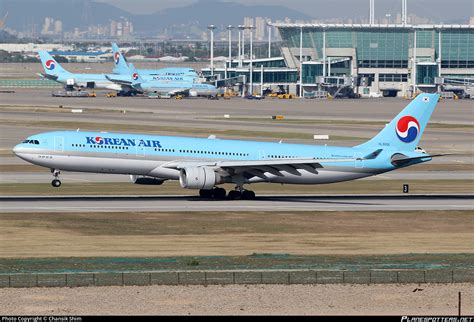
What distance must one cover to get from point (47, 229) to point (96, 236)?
A: 3.56m

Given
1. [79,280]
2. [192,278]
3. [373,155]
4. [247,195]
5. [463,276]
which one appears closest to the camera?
[79,280]

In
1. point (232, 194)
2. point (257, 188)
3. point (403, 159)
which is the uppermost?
point (403, 159)

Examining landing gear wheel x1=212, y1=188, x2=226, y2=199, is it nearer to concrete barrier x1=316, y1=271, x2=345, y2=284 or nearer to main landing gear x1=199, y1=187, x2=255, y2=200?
main landing gear x1=199, y1=187, x2=255, y2=200

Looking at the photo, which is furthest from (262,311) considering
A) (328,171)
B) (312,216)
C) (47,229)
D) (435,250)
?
(328,171)

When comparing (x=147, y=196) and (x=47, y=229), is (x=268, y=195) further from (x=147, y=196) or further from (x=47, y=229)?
(x=47, y=229)

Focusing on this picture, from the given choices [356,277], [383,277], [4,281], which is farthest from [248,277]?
[4,281]

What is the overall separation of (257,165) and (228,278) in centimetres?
2987

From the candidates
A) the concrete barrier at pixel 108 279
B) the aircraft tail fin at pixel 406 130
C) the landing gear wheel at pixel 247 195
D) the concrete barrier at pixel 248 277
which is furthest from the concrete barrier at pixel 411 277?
the aircraft tail fin at pixel 406 130

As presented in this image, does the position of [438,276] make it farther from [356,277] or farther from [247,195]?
[247,195]

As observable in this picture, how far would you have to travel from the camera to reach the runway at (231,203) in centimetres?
6994

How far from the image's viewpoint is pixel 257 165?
74.0 meters

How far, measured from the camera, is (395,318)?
117 feet

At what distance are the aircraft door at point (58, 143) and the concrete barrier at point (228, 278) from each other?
1169 inches

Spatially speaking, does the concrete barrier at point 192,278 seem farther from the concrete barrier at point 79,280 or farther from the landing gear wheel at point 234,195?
the landing gear wheel at point 234,195
